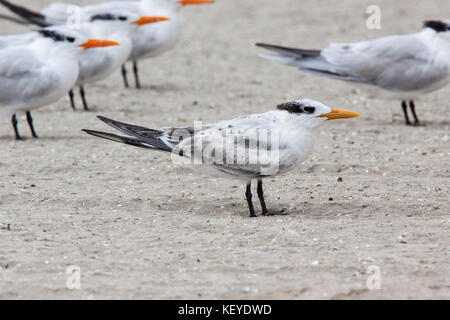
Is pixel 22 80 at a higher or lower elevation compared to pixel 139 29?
higher

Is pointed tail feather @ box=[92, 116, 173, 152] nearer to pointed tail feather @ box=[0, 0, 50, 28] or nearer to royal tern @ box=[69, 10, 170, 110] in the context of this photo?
royal tern @ box=[69, 10, 170, 110]

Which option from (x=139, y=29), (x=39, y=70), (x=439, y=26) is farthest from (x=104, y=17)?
(x=439, y=26)

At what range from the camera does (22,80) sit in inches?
242

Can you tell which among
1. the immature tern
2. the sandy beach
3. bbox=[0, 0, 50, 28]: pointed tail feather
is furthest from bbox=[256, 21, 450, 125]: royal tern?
bbox=[0, 0, 50, 28]: pointed tail feather

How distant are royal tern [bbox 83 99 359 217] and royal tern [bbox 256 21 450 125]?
243 cm

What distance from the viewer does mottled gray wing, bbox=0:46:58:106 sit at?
6137 mm

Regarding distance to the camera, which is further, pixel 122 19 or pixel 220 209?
pixel 122 19

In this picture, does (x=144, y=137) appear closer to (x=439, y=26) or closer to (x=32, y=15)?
(x=439, y=26)

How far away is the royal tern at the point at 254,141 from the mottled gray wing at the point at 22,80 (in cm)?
184

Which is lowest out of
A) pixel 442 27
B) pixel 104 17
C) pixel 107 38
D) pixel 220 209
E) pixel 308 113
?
pixel 220 209

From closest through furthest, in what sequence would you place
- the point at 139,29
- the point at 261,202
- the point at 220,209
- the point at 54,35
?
the point at 261,202 < the point at 220,209 < the point at 54,35 < the point at 139,29

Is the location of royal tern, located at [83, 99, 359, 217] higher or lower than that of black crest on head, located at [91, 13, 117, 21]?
higher

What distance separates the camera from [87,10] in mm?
8320

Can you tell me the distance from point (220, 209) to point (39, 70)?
90.4 inches
